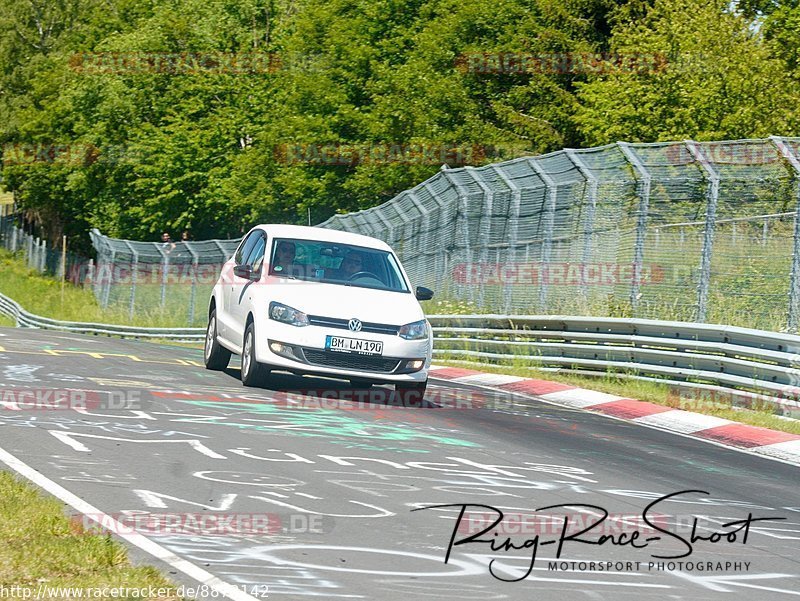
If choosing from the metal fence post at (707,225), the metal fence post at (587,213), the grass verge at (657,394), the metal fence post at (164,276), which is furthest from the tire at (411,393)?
the metal fence post at (164,276)

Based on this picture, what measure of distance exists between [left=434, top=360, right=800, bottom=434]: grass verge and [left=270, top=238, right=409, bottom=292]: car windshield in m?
3.39

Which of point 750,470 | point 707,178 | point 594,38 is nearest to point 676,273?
point 707,178

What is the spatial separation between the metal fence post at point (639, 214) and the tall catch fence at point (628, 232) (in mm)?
19

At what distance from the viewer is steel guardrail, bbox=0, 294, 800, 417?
556 inches

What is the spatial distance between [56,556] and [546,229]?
Answer: 1498cm

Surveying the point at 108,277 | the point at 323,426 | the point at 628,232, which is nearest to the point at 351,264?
the point at 323,426

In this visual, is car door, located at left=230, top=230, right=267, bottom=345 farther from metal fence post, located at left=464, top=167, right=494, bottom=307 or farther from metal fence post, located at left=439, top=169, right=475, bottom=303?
metal fence post, located at left=439, top=169, right=475, bottom=303

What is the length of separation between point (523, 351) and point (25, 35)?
241ft

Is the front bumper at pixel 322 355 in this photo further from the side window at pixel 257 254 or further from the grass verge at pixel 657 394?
the grass verge at pixel 657 394

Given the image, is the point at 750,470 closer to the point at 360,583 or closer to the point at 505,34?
the point at 360,583

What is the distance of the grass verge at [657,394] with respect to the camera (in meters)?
13.9

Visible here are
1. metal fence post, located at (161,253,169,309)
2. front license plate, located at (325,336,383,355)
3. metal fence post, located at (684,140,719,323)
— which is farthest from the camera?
metal fence post, located at (161,253,169,309)

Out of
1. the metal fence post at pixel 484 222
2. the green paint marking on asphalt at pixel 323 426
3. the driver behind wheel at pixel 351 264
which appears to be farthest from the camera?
the metal fence post at pixel 484 222

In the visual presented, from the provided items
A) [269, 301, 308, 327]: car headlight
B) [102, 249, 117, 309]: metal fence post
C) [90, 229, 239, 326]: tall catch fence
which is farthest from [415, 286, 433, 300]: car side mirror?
[102, 249, 117, 309]: metal fence post
